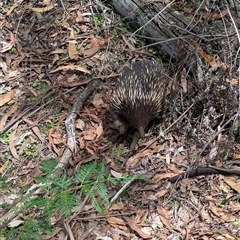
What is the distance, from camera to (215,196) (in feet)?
10.6

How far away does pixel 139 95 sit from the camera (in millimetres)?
3629

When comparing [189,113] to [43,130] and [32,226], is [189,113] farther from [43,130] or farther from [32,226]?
[32,226]

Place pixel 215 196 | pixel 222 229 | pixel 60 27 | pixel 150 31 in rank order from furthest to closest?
pixel 60 27
pixel 150 31
pixel 215 196
pixel 222 229

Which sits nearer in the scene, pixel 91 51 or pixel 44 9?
pixel 91 51

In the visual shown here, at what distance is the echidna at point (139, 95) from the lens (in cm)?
361

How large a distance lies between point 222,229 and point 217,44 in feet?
4.82

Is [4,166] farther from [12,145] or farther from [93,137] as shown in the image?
[93,137]

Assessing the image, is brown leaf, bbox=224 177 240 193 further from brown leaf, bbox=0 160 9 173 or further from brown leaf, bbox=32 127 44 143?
brown leaf, bbox=0 160 9 173

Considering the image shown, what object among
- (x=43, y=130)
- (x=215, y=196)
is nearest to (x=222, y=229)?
(x=215, y=196)

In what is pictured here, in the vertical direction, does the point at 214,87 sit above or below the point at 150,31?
below

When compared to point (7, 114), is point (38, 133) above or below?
below

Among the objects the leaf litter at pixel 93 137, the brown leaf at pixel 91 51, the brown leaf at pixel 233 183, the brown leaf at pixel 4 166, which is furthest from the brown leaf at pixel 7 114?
the brown leaf at pixel 233 183

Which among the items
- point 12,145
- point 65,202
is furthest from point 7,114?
point 65,202

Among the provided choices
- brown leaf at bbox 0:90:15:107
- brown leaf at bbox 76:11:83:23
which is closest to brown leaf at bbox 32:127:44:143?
brown leaf at bbox 0:90:15:107
